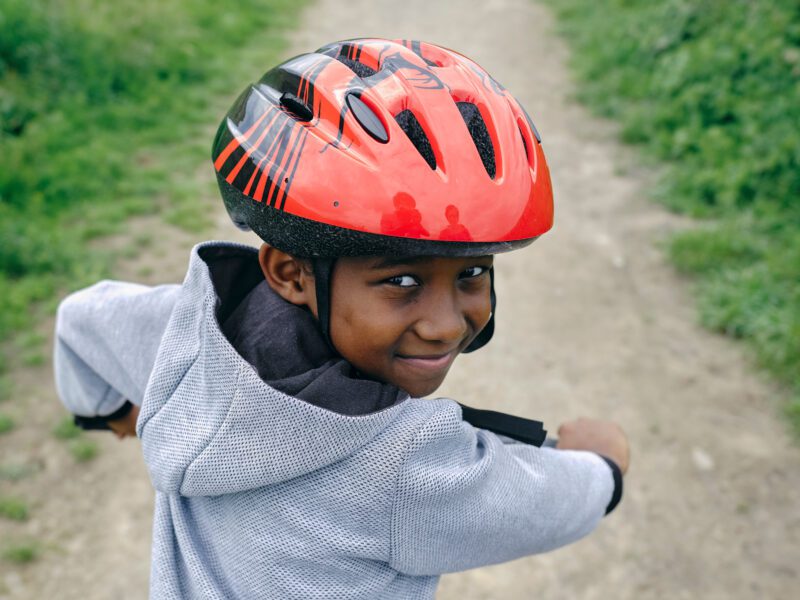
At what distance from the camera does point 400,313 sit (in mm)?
1469

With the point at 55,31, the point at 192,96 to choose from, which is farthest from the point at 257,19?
the point at 55,31

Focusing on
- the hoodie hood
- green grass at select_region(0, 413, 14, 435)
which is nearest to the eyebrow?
the hoodie hood

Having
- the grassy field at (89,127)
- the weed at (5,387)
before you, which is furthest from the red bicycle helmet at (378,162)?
the grassy field at (89,127)

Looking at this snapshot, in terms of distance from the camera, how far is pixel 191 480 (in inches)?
54.7

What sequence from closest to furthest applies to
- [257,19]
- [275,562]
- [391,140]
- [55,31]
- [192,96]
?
[275,562], [391,140], [55,31], [192,96], [257,19]

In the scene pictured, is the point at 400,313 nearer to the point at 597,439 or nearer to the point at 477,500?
the point at 477,500

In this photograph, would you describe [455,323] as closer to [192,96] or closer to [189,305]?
[189,305]

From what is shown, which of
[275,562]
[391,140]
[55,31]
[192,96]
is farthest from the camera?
[192,96]

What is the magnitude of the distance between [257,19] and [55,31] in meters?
3.62

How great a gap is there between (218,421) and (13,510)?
245 cm

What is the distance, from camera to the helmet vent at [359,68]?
1.67 metres

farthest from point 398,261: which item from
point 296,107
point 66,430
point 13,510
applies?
point 66,430

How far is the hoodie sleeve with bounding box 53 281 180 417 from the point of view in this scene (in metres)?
1.76

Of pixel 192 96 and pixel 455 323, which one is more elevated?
pixel 455 323
